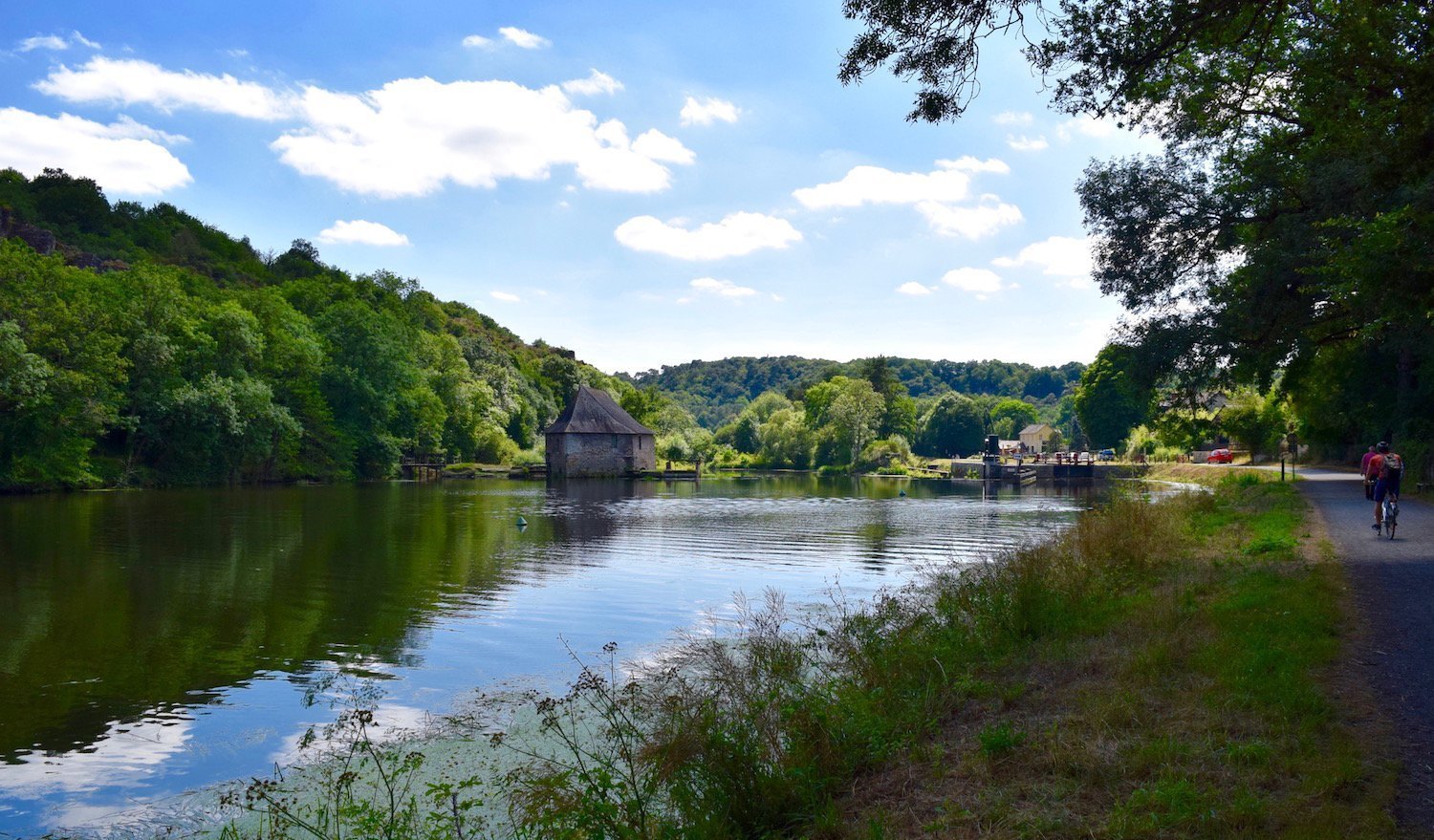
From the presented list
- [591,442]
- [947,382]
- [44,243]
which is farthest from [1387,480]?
[947,382]

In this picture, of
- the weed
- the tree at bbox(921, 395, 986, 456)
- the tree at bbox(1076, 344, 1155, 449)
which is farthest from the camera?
the tree at bbox(921, 395, 986, 456)

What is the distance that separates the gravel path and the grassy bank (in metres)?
0.17

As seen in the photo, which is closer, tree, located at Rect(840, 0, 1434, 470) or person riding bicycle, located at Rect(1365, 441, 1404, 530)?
tree, located at Rect(840, 0, 1434, 470)

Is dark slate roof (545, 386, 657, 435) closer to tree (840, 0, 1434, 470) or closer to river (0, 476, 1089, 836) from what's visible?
river (0, 476, 1089, 836)

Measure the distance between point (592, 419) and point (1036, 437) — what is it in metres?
79.1

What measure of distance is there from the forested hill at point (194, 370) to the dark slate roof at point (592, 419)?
9.40 metres

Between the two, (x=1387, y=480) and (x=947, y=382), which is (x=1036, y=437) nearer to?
(x=947, y=382)

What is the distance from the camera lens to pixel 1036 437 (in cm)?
12950

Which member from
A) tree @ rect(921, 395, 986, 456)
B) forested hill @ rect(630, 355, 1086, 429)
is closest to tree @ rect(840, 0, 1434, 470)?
tree @ rect(921, 395, 986, 456)

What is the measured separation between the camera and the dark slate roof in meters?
71.3

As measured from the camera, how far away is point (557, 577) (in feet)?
59.1

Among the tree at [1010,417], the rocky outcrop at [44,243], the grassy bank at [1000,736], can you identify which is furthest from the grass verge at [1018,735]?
the tree at [1010,417]

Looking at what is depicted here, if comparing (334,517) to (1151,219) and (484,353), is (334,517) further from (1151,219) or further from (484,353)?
(484,353)

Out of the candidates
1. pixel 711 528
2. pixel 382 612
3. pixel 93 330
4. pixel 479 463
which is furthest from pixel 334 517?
pixel 479 463
